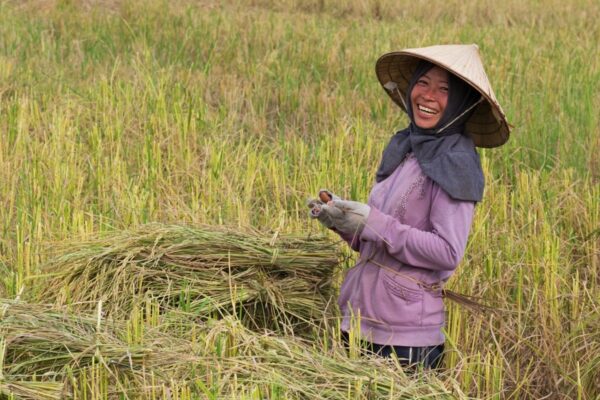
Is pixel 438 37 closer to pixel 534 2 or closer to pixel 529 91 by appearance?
pixel 529 91

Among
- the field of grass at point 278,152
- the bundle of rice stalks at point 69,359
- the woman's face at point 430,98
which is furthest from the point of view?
the field of grass at point 278,152

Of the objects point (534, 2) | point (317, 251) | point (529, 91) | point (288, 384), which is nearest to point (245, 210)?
point (317, 251)

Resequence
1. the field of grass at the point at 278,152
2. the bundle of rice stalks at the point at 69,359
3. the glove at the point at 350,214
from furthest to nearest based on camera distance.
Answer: the field of grass at the point at 278,152 < the glove at the point at 350,214 < the bundle of rice stalks at the point at 69,359

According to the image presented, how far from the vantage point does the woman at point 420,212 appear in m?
2.49

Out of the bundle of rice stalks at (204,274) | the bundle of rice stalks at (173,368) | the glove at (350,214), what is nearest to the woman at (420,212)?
the glove at (350,214)

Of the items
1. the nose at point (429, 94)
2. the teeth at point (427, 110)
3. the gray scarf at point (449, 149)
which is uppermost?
the nose at point (429, 94)

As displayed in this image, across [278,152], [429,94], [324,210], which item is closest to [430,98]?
[429,94]

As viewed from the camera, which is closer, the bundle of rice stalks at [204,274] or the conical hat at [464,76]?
the conical hat at [464,76]

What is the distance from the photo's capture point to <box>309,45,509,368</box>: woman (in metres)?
2.49

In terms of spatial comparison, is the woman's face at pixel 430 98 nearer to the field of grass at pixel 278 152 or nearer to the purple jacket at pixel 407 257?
the purple jacket at pixel 407 257

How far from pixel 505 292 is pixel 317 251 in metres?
0.75

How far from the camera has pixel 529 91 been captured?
616cm

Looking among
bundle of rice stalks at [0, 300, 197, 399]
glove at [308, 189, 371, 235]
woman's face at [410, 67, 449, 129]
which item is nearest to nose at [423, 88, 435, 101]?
woman's face at [410, 67, 449, 129]

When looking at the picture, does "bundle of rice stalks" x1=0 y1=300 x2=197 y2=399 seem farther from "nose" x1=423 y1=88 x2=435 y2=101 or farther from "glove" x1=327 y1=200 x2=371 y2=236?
"nose" x1=423 y1=88 x2=435 y2=101
